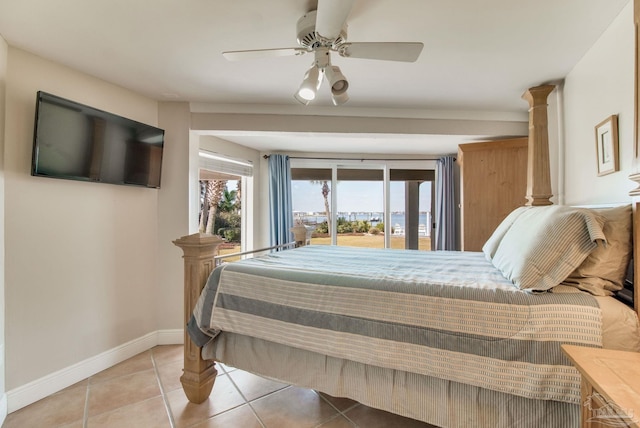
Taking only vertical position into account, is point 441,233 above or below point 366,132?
below

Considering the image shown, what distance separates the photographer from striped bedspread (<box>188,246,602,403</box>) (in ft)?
3.25

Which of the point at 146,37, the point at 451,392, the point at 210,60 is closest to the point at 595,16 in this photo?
the point at 451,392

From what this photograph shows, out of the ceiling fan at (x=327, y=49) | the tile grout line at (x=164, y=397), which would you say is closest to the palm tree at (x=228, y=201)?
the tile grout line at (x=164, y=397)

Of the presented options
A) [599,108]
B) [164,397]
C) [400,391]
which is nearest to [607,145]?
[599,108]

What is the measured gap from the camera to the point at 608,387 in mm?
687

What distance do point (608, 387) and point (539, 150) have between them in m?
1.98

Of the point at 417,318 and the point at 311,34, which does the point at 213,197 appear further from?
the point at 417,318

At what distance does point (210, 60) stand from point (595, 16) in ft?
7.16

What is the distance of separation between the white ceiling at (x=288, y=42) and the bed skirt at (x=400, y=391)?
5.65 ft

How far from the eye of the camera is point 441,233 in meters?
4.42

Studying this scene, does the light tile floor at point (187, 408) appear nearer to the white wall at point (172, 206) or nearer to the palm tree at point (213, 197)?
the white wall at point (172, 206)

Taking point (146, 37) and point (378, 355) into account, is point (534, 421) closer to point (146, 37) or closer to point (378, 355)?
point (378, 355)

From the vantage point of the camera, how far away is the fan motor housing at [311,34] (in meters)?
1.33

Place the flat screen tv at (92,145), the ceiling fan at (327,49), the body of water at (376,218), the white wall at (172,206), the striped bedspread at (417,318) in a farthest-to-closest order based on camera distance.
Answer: the body of water at (376,218)
the white wall at (172,206)
the flat screen tv at (92,145)
the ceiling fan at (327,49)
the striped bedspread at (417,318)
